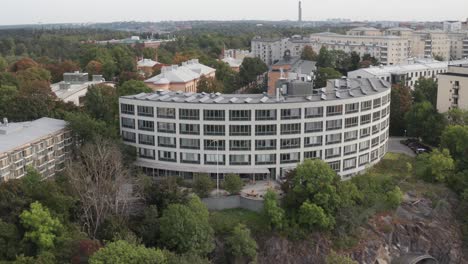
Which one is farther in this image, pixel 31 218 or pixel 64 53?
pixel 64 53

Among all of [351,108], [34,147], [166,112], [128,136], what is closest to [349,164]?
[351,108]

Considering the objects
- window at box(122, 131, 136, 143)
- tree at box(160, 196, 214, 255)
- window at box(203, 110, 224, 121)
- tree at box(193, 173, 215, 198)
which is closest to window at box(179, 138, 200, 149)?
window at box(203, 110, 224, 121)

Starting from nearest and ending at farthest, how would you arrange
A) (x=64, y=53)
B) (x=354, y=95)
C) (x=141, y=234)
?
1. (x=141, y=234)
2. (x=354, y=95)
3. (x=64, y=53)

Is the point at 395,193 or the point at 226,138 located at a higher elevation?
the point at 226,138

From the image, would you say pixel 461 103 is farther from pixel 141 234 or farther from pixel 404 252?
pixel 141 234

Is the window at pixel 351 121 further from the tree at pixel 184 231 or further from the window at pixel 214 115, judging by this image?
the tree at pixel 184 231

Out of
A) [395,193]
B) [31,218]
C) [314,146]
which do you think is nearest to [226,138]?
[314,146]

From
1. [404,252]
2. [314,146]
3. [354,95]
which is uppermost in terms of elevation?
[354,95]
